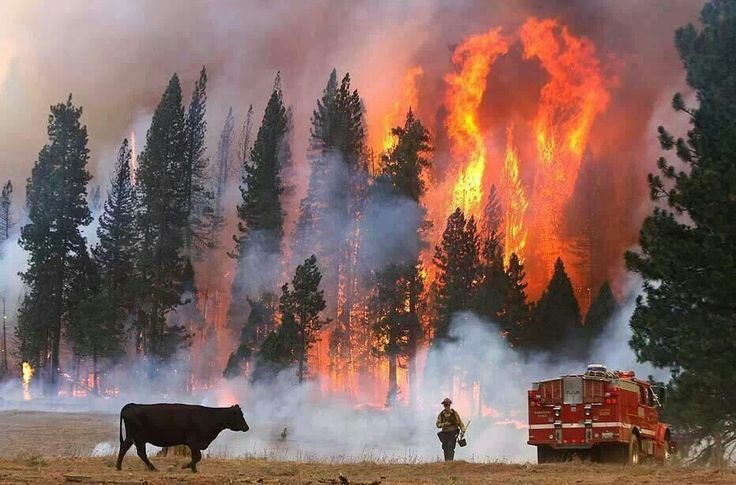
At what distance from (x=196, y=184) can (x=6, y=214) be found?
39323 millimetres

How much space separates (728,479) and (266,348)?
189 ft

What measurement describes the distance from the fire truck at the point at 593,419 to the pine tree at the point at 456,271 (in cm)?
4942

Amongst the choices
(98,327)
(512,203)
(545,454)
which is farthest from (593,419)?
(512,203)

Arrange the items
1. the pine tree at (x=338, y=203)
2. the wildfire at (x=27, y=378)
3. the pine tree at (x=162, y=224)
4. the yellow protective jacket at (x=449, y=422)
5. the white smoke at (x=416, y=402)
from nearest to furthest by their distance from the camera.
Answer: the yellow protective jacket at (x=449, y=422), the white smoke at (x=416, y=402), the pine tree at (x=162, y=224), the wildfire at (x=27, y=378), the pine tree at (x=338, y=203)

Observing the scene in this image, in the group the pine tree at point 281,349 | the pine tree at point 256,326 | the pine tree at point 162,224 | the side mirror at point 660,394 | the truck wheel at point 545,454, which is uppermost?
the pine tree at point 162,224

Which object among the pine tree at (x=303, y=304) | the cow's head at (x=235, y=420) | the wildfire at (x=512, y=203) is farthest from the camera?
the wildfire at (x=512, y=203)

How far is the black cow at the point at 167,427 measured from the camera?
64.7 ft

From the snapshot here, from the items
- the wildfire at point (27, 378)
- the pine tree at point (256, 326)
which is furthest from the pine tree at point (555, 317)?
the wildfire at point (27, 378)

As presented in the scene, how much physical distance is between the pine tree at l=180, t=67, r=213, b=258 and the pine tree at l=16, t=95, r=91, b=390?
1387 centimetres

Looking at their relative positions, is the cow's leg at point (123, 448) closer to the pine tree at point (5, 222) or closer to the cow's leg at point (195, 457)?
the cow's leg at point (195, 457)

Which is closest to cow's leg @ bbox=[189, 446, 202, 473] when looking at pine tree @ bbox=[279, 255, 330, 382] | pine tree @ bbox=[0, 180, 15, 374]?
pine tree @ bbox=[279, 255, 330, 382]

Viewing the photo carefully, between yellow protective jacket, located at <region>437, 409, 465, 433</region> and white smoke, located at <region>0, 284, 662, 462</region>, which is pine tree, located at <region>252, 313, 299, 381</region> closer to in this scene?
white smoke, located at <region>0, 284, 662, 462</region>

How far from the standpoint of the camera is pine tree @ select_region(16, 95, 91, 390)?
88.9m

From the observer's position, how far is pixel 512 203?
107 metres
